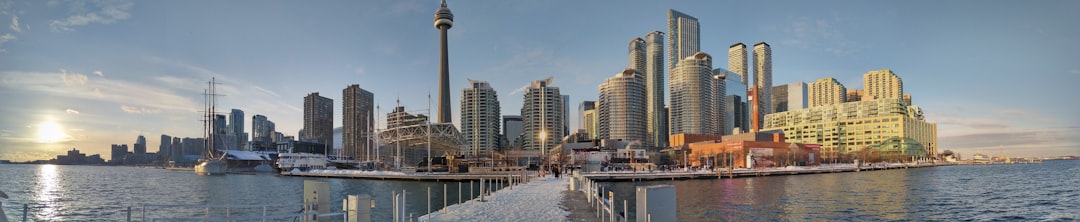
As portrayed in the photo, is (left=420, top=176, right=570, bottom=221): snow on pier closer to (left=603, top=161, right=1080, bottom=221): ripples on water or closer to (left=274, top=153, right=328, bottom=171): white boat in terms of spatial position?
(left=603, top=161, right=1080, bottom=221): ripples on water

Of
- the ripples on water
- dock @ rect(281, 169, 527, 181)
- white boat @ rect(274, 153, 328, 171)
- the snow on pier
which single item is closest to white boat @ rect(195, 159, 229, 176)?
white boat @ rect(274, 153, 328, 171)

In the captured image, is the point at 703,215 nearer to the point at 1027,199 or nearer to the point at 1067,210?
the point at 1067,210

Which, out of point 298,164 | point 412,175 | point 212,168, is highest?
point 412,175

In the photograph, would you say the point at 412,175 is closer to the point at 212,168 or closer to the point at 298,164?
the point at 298,164

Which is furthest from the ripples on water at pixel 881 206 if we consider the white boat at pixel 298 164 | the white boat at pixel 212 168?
the white boat at pixel 212 168

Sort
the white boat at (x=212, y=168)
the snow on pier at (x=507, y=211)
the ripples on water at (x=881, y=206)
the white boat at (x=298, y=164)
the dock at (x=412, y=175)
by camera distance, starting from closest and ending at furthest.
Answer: the snow on pier at (x=507, y=211) → the ripples on water at (x=881, y=206) → the dock at (x=412, y=175) → the white boat at (x=212, y=168) → the white boat at (x=298, y=164)

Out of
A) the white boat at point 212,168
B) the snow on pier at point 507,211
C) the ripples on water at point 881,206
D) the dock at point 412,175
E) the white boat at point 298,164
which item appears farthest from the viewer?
the white boat at point 298,164

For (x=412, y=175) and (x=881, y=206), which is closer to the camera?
(x=881, y=206)

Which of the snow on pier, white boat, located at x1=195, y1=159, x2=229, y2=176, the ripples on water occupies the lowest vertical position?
white boat, located at x1=195, y1=159, x2=229, y2=176

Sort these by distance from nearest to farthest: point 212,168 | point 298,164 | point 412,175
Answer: point 412,175, point 212,168, point 298,164

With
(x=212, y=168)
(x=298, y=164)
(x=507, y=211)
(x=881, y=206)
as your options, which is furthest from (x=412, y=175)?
(x=212, y=168)

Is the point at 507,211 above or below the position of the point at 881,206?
above

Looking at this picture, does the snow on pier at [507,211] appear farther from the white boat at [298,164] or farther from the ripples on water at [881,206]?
the white boat at [298,164]

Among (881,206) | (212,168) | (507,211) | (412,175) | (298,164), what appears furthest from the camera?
(298,164)
